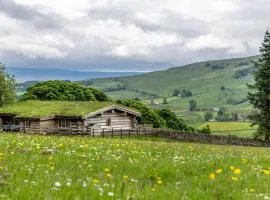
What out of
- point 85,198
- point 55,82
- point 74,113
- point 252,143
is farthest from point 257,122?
point 85,198

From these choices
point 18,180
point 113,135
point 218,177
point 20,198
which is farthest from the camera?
point 113,135

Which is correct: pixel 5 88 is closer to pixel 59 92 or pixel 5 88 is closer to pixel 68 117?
pixel 59 92

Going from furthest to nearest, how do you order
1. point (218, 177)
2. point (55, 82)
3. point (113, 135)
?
point (55, 82) → point (113, 135) → point (218, 177)

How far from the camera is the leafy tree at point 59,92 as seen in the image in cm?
10294

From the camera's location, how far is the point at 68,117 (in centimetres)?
6825

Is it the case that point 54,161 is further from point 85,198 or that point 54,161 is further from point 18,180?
point 85,198

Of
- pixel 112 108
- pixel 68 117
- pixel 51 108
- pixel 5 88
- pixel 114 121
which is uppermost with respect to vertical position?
pixel 5 88

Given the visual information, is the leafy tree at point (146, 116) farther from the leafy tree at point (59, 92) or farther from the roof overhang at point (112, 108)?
the roof overhang at point (112, 108)

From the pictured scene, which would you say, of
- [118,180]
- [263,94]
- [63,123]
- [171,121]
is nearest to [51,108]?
[63,123]

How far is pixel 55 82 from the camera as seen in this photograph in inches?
4279

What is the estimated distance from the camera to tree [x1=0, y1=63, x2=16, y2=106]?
102 metres

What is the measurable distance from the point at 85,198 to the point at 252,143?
5722 cm

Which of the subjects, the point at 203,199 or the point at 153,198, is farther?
the point at 203,199

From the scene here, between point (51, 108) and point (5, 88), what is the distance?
118 feet
